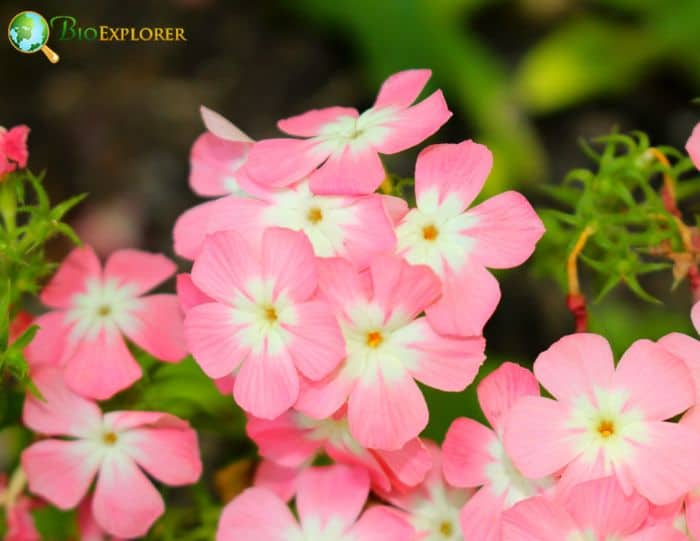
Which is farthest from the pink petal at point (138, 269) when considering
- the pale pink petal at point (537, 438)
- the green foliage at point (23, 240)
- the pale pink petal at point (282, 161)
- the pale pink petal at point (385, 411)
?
the pale pink petal at point (537, 438)

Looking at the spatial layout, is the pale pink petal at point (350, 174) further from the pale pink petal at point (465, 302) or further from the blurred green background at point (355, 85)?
the blurred green background at point (355, 85)

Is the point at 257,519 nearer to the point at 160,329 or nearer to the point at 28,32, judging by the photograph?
the point at 160,329

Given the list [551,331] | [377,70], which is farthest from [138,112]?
[551,331]

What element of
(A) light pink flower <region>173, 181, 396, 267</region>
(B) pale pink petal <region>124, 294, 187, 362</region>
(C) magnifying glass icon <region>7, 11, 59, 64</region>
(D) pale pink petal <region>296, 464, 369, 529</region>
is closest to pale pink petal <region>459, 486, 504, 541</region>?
(D) pale pink petal <region>296, 464, 369, 529</region>

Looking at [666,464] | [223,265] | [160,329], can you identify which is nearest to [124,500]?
[160,329]

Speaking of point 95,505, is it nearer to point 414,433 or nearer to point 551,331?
point 414,433
